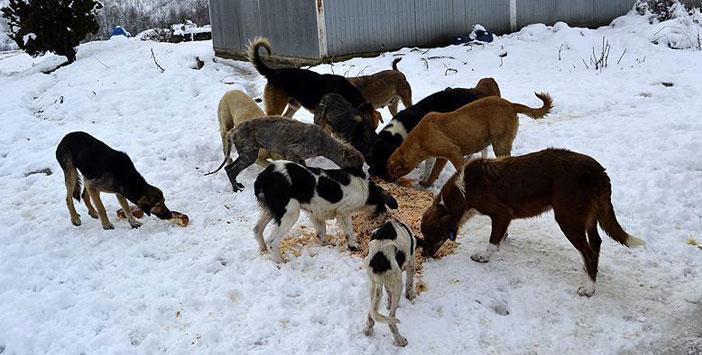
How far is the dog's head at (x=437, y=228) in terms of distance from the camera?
5.24 metres

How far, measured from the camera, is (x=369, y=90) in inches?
377

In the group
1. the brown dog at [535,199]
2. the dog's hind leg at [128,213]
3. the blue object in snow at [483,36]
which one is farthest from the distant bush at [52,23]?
the brown dog at [535,199]

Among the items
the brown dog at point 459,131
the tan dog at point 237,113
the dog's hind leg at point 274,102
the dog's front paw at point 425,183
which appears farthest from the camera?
the dog's hind leg at point 274,102

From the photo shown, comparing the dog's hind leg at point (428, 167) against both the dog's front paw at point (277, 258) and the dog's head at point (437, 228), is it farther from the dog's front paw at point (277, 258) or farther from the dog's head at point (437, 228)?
the dog's front paw at point (277, 258)

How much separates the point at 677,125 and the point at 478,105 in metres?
3.39

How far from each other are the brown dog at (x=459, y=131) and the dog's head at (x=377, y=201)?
131cm

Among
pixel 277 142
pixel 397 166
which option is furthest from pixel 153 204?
pixel 397 166

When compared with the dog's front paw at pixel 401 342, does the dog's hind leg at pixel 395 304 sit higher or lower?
higher

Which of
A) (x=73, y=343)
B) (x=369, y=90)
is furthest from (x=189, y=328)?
(x=369, y=90)

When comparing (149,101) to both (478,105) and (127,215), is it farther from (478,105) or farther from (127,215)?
(478,105)

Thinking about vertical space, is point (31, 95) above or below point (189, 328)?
above

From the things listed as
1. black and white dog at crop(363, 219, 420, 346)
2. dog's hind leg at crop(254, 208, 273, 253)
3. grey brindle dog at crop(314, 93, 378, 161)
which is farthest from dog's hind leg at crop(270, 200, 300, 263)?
grey brindle dog at crop(314, 93, 378, 161)

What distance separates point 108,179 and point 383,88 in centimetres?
498

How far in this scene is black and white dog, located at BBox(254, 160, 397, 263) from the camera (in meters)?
5.33
